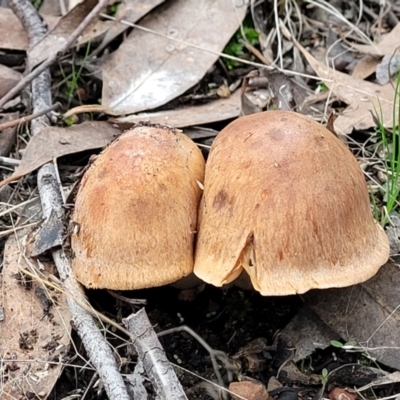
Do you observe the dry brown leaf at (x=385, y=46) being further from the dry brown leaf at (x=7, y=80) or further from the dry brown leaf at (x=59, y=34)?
the dry brown leaf at (x=7, y=80)

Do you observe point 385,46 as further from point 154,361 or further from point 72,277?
point 154,361

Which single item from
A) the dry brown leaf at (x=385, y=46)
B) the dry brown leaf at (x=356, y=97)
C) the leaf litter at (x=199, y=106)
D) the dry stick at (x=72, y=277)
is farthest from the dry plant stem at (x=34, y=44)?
the dry brown leaf at (x=385, y=46)

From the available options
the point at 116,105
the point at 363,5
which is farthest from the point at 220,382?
the point at 363,5

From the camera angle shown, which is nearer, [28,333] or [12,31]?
[28,333]

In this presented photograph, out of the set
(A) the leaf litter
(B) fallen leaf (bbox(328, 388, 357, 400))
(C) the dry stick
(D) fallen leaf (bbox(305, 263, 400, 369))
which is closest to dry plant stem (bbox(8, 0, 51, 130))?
(C) the dry stick

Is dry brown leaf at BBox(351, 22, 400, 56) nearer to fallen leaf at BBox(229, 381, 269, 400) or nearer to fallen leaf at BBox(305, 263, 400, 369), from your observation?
fallen leaf at BBox(305, 263, 400, 369)

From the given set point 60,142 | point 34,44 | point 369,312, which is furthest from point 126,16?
point 369,312
